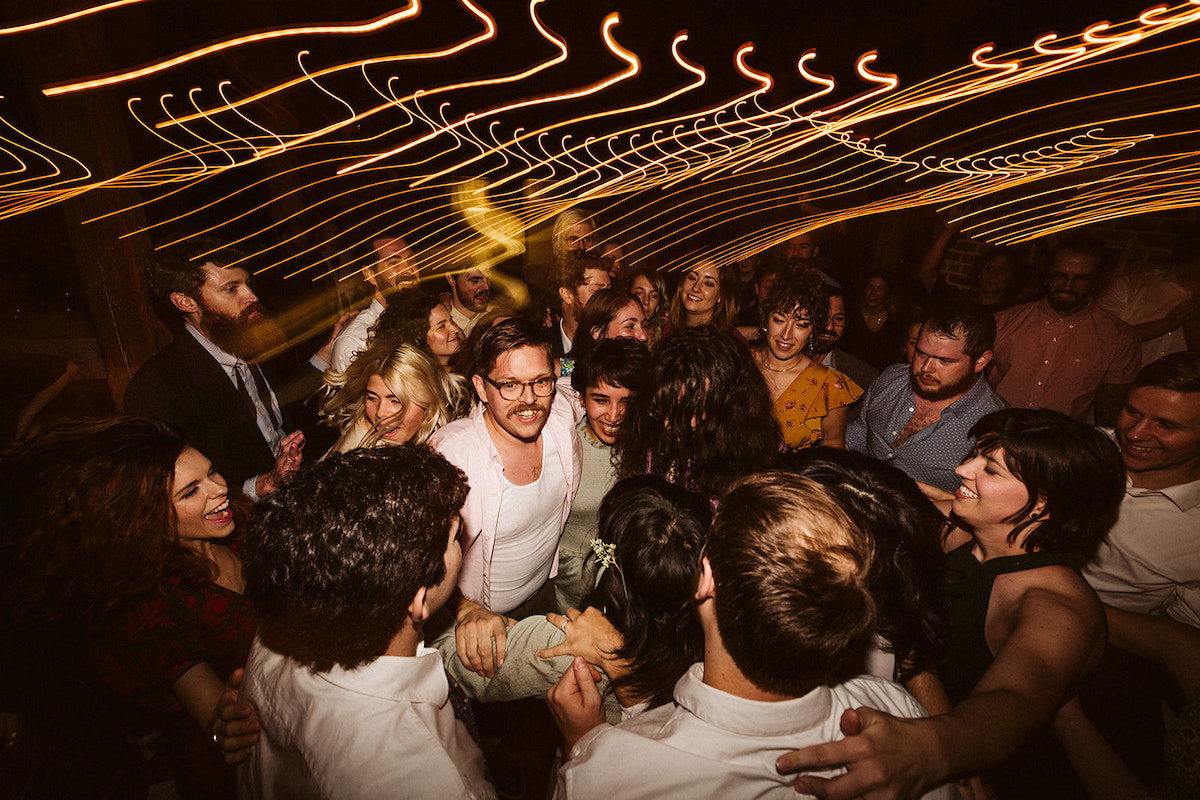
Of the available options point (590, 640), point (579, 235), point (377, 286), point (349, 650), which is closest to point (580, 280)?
point (377, 286)

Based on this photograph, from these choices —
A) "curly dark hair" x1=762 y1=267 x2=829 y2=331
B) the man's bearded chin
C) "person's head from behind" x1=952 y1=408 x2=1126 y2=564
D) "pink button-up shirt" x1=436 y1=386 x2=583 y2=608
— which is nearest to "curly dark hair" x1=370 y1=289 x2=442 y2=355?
the man's bearded chin

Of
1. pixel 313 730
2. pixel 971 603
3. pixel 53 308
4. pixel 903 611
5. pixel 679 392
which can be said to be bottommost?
pixel 971 603

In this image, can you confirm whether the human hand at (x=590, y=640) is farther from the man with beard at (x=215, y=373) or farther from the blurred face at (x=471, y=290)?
the blurred face at (x=471, y=290)

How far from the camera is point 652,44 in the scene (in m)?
7.00

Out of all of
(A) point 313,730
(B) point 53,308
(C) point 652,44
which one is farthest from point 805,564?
(C) point 652,44

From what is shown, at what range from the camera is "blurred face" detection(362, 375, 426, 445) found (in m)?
2.84

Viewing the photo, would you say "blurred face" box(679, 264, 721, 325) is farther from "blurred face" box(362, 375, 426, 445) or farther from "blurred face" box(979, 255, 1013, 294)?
"blurred face" box(979, 255, 1013, 294)

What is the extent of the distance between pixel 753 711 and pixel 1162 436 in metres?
2.40

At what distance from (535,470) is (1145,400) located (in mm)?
2728

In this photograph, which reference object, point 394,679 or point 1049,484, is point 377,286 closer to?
point 394,679

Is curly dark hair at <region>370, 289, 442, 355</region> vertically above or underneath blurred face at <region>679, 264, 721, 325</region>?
above

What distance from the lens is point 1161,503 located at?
2.18 meters

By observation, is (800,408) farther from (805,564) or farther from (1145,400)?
(805,564)

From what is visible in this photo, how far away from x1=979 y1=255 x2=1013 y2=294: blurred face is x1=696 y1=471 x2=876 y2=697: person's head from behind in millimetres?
5103
